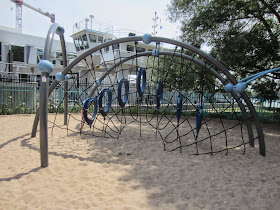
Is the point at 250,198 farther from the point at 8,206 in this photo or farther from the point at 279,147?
the point at 279,147

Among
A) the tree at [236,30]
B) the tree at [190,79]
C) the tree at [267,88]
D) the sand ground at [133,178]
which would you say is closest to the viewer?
the sand ground at [133,178]

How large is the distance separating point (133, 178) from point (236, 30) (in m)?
7.37

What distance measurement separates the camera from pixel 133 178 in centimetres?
304

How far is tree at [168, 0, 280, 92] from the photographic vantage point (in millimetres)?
7211

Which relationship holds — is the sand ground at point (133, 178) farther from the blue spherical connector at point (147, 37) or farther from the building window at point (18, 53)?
the building window at point (18, 53)

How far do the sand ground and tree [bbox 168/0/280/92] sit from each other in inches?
164

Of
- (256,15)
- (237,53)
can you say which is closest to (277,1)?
(256,15)

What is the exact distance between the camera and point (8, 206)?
7.23ft

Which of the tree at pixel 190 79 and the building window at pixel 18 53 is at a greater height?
the building window at pixel 18 53

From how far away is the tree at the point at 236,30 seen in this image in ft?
23.7

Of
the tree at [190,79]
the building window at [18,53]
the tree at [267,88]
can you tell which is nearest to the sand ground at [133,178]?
the tree at [190,79]

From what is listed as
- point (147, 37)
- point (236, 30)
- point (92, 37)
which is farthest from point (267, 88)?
point (92, 37)

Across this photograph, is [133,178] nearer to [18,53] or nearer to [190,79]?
[190,79]

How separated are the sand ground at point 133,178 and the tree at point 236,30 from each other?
418 cm
